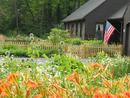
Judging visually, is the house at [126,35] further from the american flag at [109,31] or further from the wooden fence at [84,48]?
the american flag at [109,31]

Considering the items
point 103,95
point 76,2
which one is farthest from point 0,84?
point 76,2

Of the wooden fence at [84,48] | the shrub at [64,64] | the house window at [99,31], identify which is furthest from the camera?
the house window at [99,31]

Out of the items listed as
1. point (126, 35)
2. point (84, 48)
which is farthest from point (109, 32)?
point (84, 48)

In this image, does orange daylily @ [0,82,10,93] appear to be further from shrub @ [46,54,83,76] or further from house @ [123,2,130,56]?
house @ [123,2,130,56]

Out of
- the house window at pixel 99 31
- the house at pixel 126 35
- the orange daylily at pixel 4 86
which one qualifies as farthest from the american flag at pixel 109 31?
the orange daylily at pixel 4 86

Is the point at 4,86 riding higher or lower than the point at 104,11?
lower

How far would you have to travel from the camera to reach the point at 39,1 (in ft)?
258

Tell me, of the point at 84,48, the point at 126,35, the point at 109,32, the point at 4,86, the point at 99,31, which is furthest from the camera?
the point at 99,31

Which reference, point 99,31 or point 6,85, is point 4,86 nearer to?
point 6,85

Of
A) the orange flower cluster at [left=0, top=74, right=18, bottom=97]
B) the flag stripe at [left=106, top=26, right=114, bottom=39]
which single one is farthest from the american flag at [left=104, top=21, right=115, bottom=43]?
the orange flower cluster at [left=0, top=74, right=18, bottom=97]

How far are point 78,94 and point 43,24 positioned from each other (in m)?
68.5

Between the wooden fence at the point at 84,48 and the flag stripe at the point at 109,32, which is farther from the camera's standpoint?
the flag stripe at the point at 109,32

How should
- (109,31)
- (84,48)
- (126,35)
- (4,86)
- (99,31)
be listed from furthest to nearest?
(99,31) < (109,31) < (126,35) < (84,48) < (4,86)

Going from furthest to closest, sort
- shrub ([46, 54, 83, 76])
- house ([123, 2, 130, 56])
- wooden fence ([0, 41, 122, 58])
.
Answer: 1. house ([123, 2, 130, 56])
2. wooden fence ([0, 41, 122, 58])
3. shrub ([46, 54, 83, 76])
